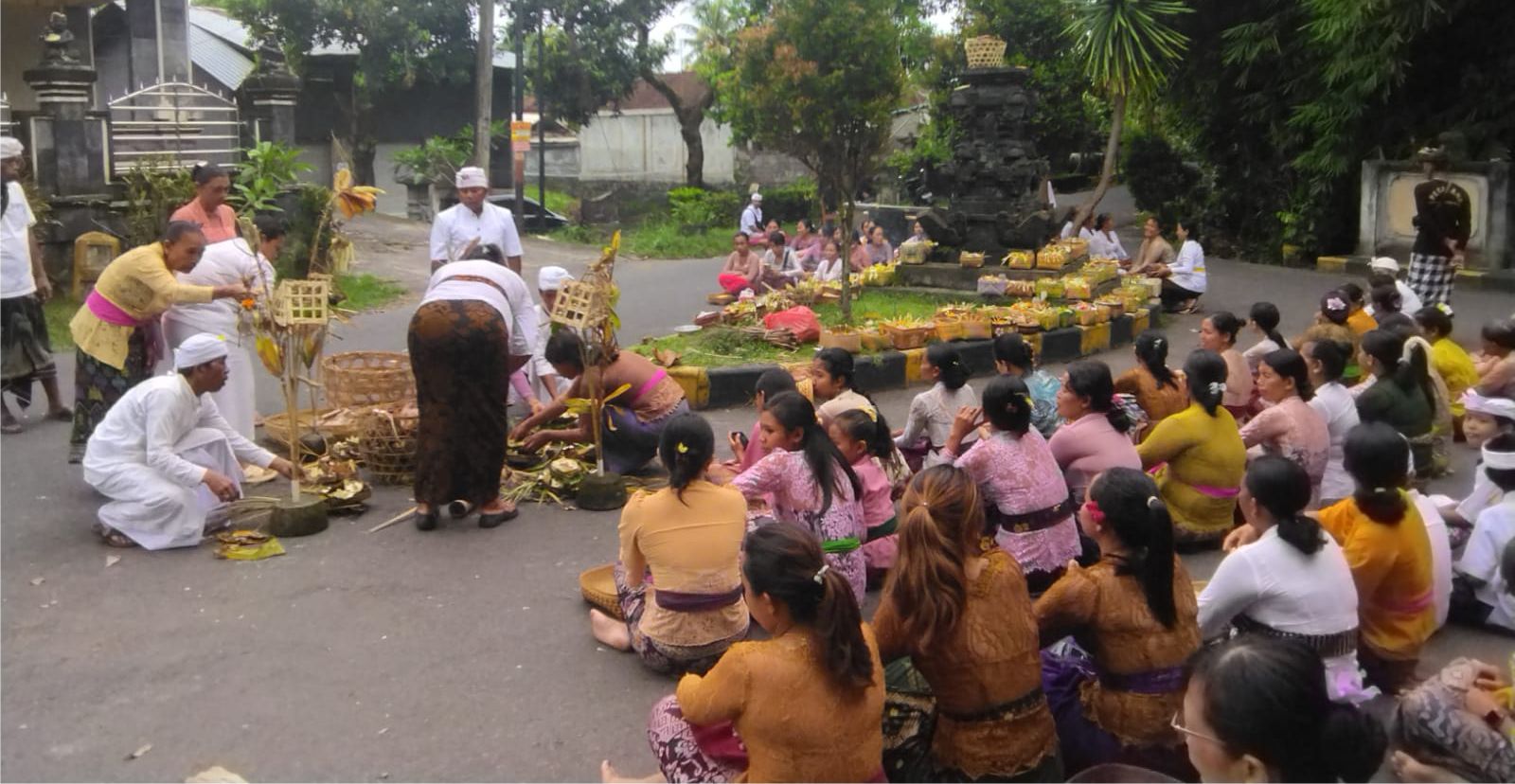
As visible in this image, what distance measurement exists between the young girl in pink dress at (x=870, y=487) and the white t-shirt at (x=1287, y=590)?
1.73 meters

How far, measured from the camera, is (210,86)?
87.7ft

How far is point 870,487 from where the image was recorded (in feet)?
18.7

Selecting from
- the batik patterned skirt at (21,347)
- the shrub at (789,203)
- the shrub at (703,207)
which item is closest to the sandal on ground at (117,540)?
the batik patterned skirt at (21,347)

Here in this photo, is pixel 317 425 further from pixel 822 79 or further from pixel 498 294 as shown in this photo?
pixel 822 79

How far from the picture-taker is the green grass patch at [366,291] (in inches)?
607

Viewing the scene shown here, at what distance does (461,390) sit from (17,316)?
4127 millimetres

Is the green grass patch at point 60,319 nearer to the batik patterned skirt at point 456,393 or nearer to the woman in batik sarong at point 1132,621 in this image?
the batik patterned skirt at point 456,393

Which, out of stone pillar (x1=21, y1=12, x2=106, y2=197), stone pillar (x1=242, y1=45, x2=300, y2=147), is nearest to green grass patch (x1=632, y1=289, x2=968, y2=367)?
stone pillar (x1=21, y1=12, x2=106, y2=197)

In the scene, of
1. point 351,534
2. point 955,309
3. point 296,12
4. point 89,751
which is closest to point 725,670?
point 89,751

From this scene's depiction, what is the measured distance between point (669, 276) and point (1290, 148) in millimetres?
9940

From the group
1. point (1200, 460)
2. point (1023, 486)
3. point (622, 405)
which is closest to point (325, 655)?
point (622, 405)

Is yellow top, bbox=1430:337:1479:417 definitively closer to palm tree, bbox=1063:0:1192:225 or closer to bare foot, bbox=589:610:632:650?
bare foot, bbox=589:610:632:650

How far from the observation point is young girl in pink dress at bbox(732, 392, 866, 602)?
17.0 ft

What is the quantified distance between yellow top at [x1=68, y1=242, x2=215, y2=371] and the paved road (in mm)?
847
